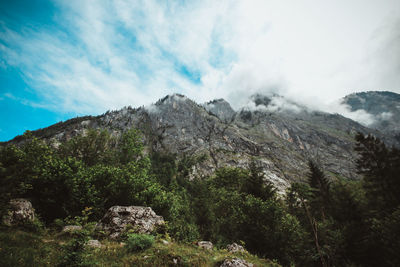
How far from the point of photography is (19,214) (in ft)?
32.5

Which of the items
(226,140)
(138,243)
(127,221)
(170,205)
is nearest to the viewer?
(138,243)

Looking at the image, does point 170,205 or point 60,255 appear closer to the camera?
point 60,255

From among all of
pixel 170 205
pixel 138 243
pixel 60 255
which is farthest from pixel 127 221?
pixel 170 205

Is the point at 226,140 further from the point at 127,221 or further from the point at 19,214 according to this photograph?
the point at 19,214

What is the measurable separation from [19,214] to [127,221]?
6.52 meters

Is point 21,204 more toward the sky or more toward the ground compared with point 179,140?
more toward the ground

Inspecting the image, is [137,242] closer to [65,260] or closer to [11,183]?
[65,260]

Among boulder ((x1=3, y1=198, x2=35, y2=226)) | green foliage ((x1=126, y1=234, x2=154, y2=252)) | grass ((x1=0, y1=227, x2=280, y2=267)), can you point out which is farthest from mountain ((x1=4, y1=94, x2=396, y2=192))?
grass ((x1=0, y1=227, x2=280, y2=267))

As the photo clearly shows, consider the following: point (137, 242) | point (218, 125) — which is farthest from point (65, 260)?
point (218, 125)

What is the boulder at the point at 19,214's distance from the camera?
30.7 feet

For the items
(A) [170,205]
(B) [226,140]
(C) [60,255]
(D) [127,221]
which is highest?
(B) [226,140]

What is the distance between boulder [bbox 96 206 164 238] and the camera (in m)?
11.9

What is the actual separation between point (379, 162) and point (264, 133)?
16111 centimetres

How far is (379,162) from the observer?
103 ft
